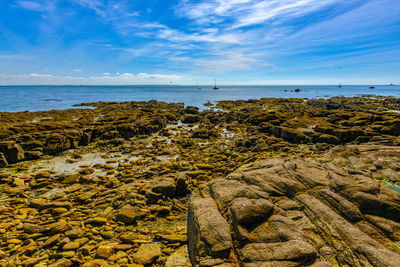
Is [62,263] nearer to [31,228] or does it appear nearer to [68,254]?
[68,254]

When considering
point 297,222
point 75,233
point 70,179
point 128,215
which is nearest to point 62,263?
point 75,233

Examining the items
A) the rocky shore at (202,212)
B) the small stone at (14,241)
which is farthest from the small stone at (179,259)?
the small stone at (14,241)

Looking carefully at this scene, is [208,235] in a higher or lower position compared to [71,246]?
higher

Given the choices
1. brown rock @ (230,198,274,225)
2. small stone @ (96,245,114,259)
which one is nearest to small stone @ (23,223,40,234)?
small stone @ (96,245,114,259)

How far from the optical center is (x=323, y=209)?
6098 mm

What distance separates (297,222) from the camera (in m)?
5.82

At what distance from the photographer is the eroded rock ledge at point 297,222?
A: 4.70 m

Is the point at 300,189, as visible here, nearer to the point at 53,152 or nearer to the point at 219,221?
the point at 219,221

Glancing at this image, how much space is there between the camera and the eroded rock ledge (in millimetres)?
4699

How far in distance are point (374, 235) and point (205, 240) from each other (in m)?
5.08

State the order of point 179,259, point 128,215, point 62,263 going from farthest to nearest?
point 128,215, point 179,259, point 62,263

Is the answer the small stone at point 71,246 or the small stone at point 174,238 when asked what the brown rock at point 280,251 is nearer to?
the small stone at point 174,238

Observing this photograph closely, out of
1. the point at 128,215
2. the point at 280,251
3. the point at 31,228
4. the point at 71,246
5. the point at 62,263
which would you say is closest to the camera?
the point at 280,251

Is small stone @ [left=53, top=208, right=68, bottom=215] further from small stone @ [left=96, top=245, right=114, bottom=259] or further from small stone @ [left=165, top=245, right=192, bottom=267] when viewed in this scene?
small stone @ [left=165, top=245, right=192, bottom=267]
